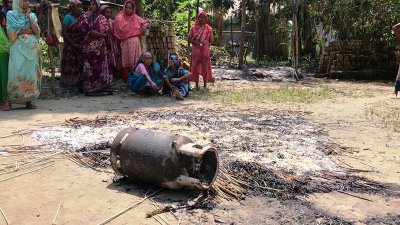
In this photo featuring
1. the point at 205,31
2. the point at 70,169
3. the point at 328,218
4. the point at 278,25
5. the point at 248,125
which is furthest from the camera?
the point at 278,25

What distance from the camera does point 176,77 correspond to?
28.4 ft

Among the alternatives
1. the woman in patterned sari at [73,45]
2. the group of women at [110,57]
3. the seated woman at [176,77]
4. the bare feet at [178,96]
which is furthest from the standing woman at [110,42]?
the bare feet at [178,96]

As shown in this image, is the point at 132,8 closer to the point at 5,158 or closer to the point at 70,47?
the point at 70,47

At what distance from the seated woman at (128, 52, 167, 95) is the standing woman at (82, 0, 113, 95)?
1.83 feet

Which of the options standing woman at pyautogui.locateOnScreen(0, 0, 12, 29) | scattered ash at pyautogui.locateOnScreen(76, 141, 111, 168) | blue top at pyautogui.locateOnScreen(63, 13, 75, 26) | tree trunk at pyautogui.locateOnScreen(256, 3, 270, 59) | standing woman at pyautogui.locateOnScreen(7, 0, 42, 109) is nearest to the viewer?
scattered ash at pyautogui.locateOnScreen(76, 141, 111, 168)

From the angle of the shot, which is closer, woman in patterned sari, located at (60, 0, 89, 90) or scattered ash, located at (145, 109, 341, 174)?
scattered ash, located at (145, 109, 341, 174)

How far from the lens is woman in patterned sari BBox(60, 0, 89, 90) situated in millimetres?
8578

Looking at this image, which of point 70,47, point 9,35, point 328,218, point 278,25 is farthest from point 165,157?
point 278,25

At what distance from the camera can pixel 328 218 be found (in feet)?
9.20

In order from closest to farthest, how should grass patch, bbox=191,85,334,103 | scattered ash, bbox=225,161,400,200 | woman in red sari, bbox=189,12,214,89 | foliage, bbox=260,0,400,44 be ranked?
scattered ash, bbox=225,161,400,200
grass patch, bbox=191,85,334,103
woman in red sari, bbox=189,12,214,89
foliage, bbox=260,0,400,44

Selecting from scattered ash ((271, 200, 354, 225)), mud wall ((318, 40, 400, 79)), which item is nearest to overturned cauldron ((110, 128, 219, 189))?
scattered ash ((271, 200, 354, 225))

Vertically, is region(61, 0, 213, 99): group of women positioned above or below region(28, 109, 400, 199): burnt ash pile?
above

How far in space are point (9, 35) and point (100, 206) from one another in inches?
176

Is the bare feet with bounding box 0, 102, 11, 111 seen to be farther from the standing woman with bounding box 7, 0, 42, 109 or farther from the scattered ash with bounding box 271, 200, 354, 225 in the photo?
the scattered ash with bounding box 271, 200, 354, 225
